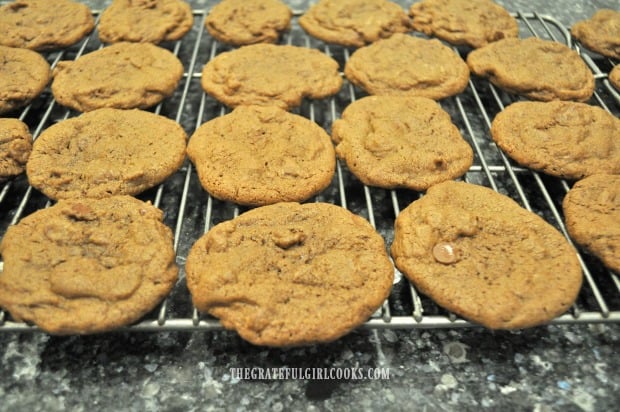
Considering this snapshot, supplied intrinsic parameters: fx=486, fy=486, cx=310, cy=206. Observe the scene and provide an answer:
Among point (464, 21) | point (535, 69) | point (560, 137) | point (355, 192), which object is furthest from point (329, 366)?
point (464, 21)

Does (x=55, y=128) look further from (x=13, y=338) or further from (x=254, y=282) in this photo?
(x=254, y=282)

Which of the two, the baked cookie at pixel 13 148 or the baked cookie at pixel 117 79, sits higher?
the baked cookie at pixel 117 79

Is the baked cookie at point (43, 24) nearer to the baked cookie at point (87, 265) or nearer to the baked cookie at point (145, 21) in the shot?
the baked cookie at point (145, 21)

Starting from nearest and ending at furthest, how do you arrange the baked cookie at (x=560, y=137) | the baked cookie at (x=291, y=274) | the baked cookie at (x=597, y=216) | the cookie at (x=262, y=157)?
the baked cookie at (x=291, y=274)
the baked cookie at (x=597, y=216)
the cookie at (x=262, y=157)
the baked cookie at (x=560, y=137)

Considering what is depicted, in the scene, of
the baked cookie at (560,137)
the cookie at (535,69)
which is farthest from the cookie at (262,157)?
the cookie at (535,69)

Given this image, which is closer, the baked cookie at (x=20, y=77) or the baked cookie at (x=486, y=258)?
the baked cookie at (x=486, y=258)

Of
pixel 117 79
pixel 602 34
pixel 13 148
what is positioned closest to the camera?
pixel 13 148

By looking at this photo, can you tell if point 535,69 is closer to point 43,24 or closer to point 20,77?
point 20,77
